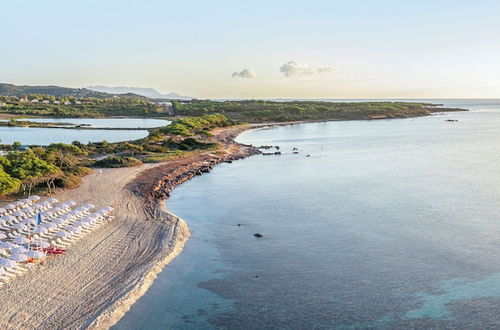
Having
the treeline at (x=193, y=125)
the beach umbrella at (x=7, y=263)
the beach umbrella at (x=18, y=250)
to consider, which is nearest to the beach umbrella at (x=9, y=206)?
the beach umbrella at (x=18, y=250)

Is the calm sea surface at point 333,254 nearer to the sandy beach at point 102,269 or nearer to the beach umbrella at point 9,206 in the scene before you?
the sandy beach at point 102,269

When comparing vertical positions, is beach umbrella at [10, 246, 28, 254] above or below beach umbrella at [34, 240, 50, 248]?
above

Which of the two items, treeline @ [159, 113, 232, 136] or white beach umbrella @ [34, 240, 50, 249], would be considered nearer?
white beach umbrella @ [34, 240, 50, 249]

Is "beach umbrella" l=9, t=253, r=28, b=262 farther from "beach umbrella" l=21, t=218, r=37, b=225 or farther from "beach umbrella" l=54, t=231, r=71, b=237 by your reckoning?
"beach umbrella" l=21, t=218, r=37, b=225

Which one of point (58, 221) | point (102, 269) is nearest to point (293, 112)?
point (58, 221)

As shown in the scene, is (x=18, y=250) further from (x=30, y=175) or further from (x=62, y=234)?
(x=30, y=175)

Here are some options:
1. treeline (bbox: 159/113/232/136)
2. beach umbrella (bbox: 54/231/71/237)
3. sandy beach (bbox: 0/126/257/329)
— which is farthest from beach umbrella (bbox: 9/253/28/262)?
treeline (bbox: 159/113/232/136)
